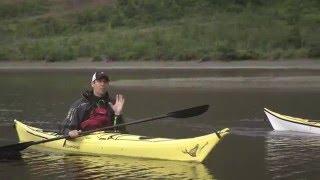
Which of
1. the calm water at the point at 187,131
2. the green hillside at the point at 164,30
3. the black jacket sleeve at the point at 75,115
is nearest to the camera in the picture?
the calm water at the point at 187,131

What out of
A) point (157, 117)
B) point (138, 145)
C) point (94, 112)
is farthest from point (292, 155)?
point (94, 112)

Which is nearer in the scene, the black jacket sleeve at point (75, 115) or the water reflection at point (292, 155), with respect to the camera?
the water reflection at point (292, 155)

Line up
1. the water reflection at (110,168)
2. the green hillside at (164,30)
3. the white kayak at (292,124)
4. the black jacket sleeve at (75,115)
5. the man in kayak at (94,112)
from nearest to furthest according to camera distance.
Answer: the water reflection at (110,168)
the man in kayak at (94,112)
the black jacket sleeve at (75,115)
the white kayak at (292,124)
the green hillside at (164,30)

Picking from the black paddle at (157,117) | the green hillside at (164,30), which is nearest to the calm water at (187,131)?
the black paddle at (157,117)

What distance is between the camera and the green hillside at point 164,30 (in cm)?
4453

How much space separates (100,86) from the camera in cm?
1296

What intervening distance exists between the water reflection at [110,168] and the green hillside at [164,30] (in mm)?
28741

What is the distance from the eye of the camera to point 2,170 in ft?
42.4

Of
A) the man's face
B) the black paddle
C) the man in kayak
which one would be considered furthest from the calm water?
the man's face

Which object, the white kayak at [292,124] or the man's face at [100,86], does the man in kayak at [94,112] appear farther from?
the white kayak at [292,124]

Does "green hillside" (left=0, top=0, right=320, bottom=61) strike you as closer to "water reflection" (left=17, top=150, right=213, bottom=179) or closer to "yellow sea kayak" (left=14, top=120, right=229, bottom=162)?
"yellow sea kayak" (left=14, top=120, right=229, bottom=162)

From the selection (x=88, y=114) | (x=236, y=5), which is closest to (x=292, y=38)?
(x=236, y=5)

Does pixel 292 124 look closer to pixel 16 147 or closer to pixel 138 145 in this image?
pixel 138 145

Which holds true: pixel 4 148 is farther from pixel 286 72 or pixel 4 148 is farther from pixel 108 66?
pixel 108 66
